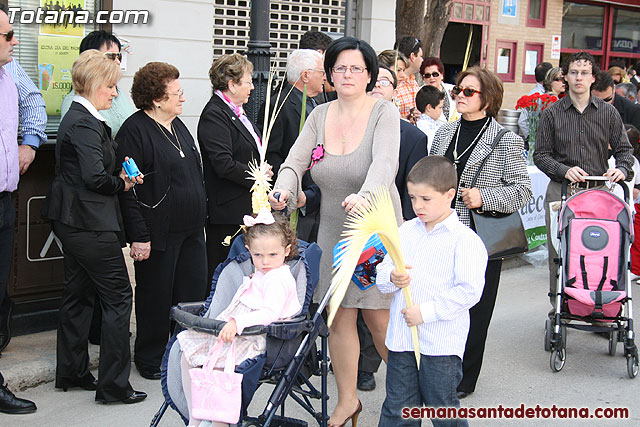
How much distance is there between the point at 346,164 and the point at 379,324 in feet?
3.05

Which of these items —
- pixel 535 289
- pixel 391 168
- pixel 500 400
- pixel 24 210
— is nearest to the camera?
pixel 391 168

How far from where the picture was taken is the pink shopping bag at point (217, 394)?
151 inches

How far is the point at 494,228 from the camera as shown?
209 inches

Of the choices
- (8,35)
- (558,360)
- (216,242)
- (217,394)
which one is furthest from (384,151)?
(558,360)

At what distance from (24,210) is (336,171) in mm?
2663

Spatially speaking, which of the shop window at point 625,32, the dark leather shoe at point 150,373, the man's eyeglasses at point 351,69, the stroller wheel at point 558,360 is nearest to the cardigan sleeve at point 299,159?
the man's eyeglasses at point 351,69

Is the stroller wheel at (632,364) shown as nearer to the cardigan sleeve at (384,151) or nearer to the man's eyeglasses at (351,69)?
the cardigan sleeve at (384,151)

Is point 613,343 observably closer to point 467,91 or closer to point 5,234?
point 467,91

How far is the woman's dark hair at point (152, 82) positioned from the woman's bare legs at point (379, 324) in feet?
6.51

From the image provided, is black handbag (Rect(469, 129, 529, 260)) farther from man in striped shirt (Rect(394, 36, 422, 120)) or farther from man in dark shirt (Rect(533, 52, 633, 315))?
man in striped shirt (Rect(394, 36, 422, 120))

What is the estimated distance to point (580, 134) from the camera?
266 inches

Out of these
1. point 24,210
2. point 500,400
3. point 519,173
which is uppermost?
point 519,173

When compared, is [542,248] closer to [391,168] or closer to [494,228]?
[494,228]

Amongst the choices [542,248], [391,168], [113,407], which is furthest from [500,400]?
[542,248]
